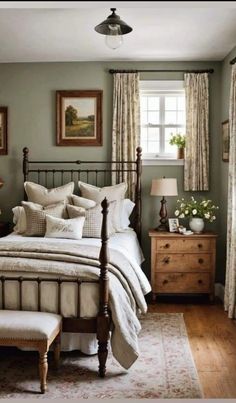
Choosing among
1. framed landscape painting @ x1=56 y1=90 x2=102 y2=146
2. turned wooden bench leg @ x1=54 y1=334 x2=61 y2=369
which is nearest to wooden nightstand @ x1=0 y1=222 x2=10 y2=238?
framed landscape painting @ x1=56 y1=90 x2=102 y2=146

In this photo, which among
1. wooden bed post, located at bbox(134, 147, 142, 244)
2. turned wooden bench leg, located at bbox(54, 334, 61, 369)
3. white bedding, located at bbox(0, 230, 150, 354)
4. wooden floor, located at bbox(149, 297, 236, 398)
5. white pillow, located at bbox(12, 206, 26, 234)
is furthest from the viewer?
wooden bed post, located at bbox(134, 147, 142, 244)

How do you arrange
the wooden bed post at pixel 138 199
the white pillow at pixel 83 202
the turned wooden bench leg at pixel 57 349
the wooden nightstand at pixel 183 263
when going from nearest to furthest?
1. the turned wooden bench leg at pixel 57 349
2. the white pillow at pixel 83 202
3. the wooden nightstand at pixel 183 263
4. the wooden bed post at pixel 138 199

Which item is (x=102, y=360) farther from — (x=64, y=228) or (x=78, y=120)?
(x=78, y=120)

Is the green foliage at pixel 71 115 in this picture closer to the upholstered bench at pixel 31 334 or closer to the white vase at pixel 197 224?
the white vase at pixel 197 224

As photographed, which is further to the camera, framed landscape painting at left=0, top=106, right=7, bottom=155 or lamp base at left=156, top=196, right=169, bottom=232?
framed landscape painting at left=0, top=106, right=7, bottom=155

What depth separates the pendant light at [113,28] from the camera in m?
3.52

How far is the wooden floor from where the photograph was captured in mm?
3086

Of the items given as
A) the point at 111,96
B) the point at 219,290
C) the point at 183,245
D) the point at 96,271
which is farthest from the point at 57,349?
the point at 111,96

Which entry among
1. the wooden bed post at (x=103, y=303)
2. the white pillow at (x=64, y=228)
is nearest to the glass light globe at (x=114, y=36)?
the wooden bed post at (x=103, y=303)

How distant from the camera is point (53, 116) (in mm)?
5641

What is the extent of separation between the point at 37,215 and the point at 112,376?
6.65ft

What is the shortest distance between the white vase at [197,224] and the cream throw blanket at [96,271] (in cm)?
170

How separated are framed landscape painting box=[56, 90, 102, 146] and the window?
53 cm

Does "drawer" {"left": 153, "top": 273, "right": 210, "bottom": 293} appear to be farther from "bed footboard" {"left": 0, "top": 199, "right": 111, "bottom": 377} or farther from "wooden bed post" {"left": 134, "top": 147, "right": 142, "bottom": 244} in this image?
A: "bed footboard" {"left": 0, "top": 199, "right": 111, "bottom": 377}
